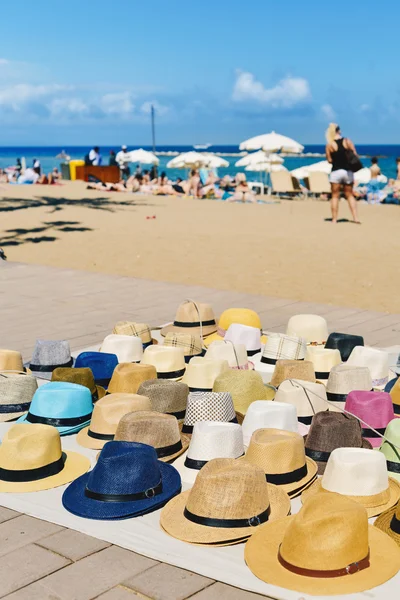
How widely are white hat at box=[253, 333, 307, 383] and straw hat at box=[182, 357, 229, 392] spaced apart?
688 millimetres

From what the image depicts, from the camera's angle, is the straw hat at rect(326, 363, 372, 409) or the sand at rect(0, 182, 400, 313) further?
the sand at rect(0, 182, 400, 313)

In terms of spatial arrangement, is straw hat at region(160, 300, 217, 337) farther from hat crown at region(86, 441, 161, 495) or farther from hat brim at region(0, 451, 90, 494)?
hat crown at region(86, 441, 161, 495)

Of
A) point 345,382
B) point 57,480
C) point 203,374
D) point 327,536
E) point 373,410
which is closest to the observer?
point 327,536

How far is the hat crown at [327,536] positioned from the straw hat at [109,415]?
158 centimetres

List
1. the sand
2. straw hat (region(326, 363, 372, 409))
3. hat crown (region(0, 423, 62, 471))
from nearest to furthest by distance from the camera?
hat crown (region(0, 423, 62, 471)), straw hat (region(326, 363, 372, 409)), the sand

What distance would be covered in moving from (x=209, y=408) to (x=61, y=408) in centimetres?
94

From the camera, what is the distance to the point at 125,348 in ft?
19.5

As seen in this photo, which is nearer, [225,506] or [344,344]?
[225,506]

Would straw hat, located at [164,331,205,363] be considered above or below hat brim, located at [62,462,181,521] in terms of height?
above

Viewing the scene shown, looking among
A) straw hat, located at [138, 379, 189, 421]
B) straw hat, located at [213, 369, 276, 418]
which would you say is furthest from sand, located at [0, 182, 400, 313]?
straw hat, located at [138, 379, 189, 421]

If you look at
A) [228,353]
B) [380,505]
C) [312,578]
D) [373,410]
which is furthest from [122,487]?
[228,353]

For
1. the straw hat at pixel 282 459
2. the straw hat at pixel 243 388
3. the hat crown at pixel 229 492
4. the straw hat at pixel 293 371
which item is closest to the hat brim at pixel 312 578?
the hat crown at pixel 229 492

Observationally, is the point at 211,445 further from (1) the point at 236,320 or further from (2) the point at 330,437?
(1) the point at 236,320

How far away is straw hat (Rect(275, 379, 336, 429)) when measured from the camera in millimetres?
4621
